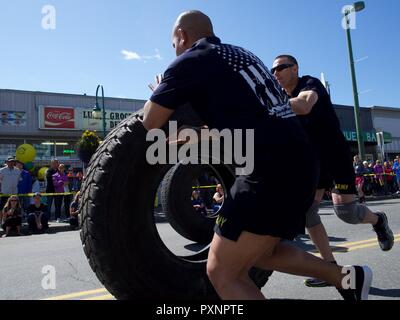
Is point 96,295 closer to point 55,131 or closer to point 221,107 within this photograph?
point 221,107

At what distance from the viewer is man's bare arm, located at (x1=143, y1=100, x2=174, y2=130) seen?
1.76 metres

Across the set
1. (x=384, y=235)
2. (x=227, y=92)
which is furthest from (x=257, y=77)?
(x=384, y=235)

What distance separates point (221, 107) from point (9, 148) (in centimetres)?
2565

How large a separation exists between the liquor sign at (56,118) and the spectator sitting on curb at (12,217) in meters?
16.8

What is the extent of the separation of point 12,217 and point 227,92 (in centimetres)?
876

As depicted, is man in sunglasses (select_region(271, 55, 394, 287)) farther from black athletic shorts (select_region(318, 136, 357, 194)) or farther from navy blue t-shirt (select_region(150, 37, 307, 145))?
navy blue t-shirt (select_region(150, 37, 307, 145))

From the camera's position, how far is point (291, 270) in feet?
6.81

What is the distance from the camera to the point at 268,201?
5.31 ft

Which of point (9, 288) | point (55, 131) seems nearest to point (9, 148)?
point (55, 131)

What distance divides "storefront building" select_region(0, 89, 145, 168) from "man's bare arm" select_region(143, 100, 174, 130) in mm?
24618

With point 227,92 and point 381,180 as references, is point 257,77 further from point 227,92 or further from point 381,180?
point 381,180

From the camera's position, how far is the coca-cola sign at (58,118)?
82.2ft

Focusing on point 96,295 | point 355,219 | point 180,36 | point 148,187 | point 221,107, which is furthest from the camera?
point 355,219

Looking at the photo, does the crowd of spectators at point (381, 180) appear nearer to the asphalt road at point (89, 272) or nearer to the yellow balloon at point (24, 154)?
the asphalt road at point (89, 272)
